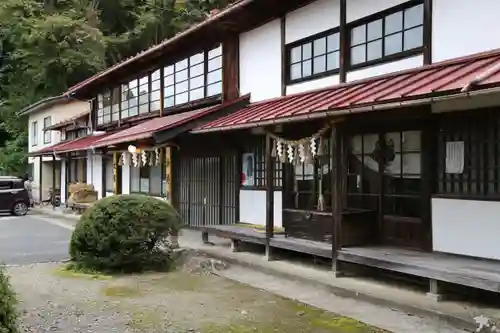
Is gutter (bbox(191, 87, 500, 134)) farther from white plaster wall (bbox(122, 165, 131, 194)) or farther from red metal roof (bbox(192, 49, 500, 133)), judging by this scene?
white plaster wall (bbox(122, 165, 131, 194))

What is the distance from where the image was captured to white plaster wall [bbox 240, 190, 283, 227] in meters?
12.4

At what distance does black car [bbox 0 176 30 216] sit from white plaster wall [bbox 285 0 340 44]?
17319mm

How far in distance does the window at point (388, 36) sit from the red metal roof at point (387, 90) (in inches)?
19.8

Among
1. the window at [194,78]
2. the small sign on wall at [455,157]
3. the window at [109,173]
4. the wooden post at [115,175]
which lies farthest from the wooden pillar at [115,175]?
the small sign on wall at [455,157]

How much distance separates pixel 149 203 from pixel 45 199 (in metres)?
23.3

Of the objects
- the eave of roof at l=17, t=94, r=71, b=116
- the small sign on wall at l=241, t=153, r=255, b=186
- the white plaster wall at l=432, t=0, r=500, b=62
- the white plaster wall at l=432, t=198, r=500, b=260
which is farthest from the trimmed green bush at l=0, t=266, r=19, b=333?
the eave of roof at l=17, t=94, r=71, b=116

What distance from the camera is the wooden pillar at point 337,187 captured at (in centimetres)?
881

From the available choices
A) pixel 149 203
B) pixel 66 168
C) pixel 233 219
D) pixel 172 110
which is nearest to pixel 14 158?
pixel 66 168

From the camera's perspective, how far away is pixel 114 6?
38219 millimetres

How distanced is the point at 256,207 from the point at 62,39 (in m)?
24.5

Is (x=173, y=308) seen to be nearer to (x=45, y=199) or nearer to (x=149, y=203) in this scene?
(x=149, y=203)

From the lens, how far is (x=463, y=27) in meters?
8.00

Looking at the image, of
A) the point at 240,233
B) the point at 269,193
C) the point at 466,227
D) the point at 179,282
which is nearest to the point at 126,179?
the point at 240,233

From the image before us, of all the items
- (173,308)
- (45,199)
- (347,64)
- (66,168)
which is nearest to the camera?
(173,308)
